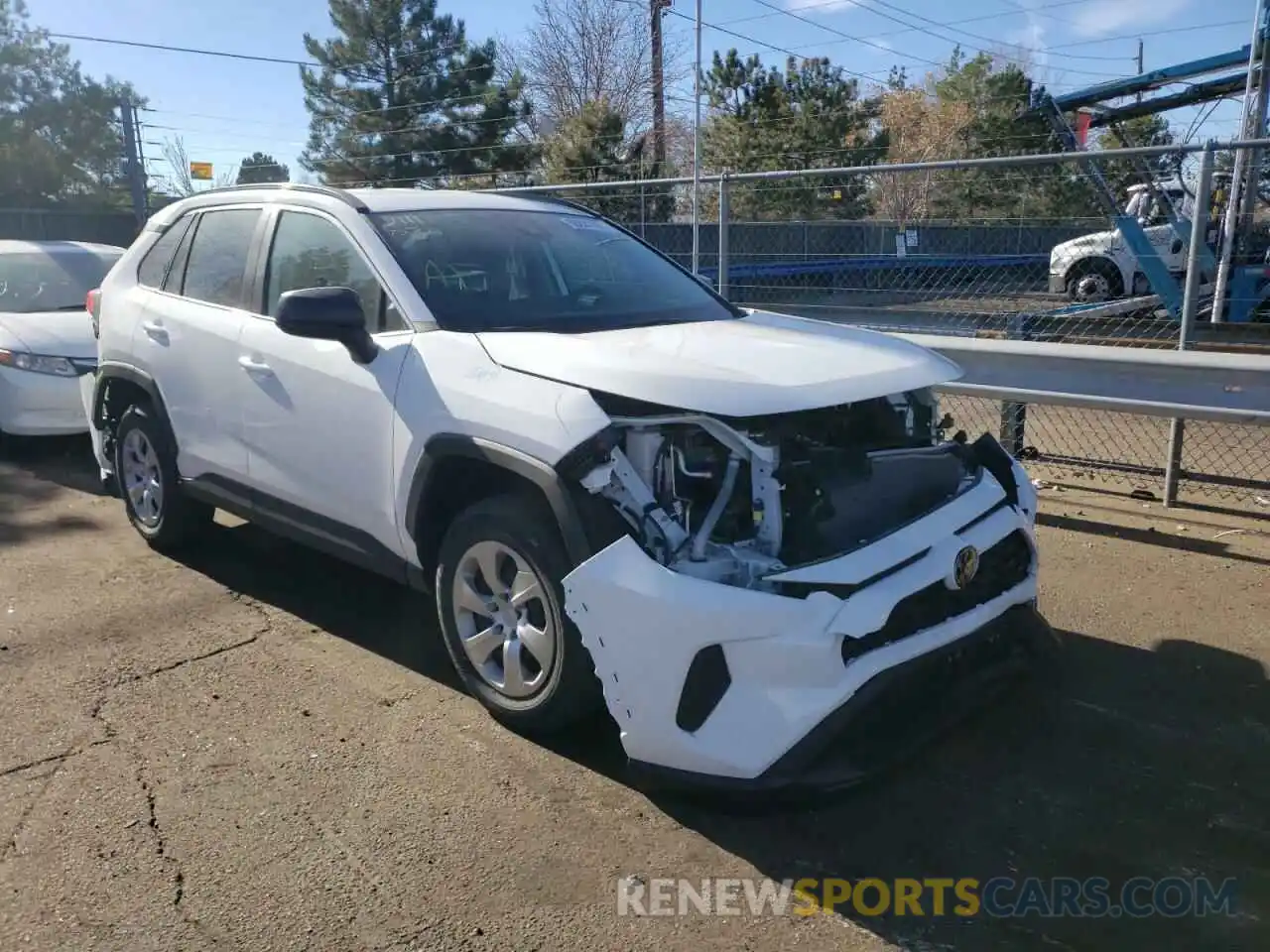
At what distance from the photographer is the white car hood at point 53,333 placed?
24.3 ft

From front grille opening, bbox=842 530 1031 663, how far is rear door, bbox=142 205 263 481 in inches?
114

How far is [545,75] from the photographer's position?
40531 millimetres

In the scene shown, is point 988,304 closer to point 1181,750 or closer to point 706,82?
point 1181,750

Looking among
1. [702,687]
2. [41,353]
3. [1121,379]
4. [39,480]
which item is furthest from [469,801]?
A: [41,353]

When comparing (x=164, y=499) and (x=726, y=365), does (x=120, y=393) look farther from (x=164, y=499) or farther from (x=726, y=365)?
(x=726, y=365)

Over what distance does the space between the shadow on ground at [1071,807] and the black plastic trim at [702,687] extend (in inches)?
15.1

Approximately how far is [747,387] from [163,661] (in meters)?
2.68

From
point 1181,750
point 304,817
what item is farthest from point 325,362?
point 1181,750

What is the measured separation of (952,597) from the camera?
3279 mm

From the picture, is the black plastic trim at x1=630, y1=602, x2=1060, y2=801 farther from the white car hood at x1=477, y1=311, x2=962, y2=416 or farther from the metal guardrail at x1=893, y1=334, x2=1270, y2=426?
the metal guardrail at x1=893, y1=334, x2=1270, y2=426

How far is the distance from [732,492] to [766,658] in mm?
546

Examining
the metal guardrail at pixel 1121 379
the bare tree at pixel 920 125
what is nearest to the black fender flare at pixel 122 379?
the metal guardrail at pixel 1121 379

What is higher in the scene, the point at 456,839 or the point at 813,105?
the point at 813,105

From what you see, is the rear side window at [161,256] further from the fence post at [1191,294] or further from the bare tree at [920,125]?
the bare tree at [920,125]
